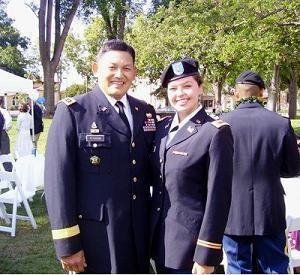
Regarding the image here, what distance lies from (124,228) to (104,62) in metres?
0.87

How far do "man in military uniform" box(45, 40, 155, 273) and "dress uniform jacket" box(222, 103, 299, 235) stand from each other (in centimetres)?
94

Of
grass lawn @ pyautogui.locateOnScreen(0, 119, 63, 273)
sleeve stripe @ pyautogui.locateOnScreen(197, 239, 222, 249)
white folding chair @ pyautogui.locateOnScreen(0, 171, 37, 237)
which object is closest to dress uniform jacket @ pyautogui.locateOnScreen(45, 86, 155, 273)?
sleeve stripe @ pyautogui.locateOnScreen(197, 239, 222, 249)

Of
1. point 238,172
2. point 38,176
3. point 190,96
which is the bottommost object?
point 38,176

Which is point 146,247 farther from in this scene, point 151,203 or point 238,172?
point 238,172

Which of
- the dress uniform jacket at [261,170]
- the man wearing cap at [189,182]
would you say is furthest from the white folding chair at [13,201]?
the man wearing cap at [189,182]

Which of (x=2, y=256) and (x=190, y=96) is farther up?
(x=190, y=96)

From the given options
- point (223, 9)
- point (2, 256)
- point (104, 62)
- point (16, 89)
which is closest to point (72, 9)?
point (16, 89)

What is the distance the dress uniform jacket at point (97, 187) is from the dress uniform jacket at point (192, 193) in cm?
12

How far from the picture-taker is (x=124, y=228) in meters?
2.36

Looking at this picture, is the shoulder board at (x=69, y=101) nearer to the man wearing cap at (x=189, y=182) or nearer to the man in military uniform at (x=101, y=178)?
the man in military uniform at (x=101, y=178)

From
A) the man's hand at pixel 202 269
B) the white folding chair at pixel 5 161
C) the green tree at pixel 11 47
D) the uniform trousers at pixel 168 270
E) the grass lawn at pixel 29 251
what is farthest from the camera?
the green tree at pixel 11 47

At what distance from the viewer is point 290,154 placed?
3.06m

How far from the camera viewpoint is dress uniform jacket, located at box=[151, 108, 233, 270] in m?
2.19

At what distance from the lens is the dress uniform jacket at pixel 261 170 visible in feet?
9.97
